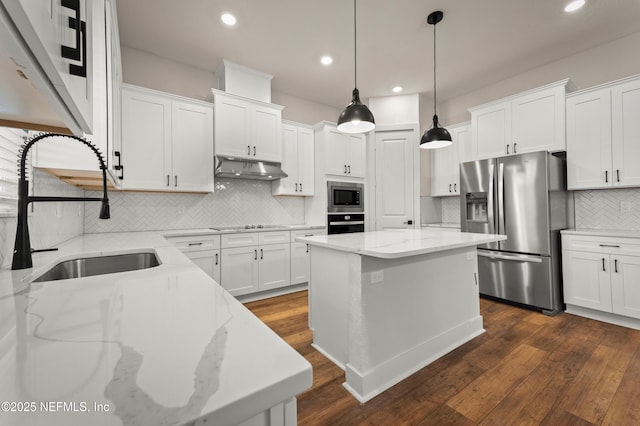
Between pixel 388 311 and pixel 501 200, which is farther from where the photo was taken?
pixel 501 200

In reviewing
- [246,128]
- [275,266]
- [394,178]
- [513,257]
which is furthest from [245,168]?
[513,257]

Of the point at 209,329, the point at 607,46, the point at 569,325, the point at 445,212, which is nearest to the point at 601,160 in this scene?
the point at 607,46

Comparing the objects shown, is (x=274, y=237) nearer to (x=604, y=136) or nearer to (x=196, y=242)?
(x=196, y=242)

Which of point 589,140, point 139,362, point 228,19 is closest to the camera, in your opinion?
point 139,362

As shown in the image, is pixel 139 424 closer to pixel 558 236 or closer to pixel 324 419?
pixel 324 419

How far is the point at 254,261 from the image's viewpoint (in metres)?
A: 3.44

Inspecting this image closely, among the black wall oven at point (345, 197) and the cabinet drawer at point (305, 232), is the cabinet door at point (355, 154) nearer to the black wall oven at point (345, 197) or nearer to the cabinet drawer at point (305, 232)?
the black wall oven at point (345, 197)

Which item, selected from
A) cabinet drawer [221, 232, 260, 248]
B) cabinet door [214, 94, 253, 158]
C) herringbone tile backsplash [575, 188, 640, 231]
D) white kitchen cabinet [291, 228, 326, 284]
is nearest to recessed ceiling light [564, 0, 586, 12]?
herringbone tile backsplash [575, 188, 640, 231]

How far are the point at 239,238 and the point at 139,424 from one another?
3.16 m

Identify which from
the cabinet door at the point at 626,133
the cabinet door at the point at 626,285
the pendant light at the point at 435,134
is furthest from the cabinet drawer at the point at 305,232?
the cabinet door at the point at 626,133

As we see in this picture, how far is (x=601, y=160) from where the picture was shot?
113 inches

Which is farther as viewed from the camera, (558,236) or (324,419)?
(558,236)

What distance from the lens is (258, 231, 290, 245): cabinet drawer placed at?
353cm

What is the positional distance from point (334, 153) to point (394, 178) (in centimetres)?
109
